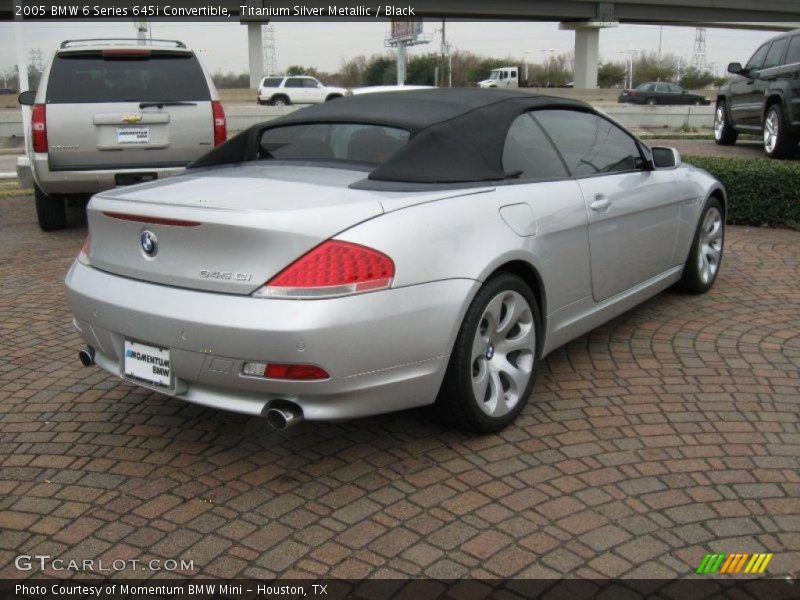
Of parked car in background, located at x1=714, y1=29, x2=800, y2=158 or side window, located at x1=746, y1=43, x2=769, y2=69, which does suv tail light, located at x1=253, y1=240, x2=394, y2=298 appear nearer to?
parked car in background, located at x1=714, y1=29, x2=800, y2=158

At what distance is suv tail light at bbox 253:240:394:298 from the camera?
9.80 feet

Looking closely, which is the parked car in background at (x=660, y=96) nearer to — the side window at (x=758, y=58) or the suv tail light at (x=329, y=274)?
the side window at (x=758, y=58)

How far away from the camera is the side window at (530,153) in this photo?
398 cm

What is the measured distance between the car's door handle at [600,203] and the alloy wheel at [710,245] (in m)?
1.69

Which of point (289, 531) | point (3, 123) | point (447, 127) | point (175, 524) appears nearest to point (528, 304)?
point (447, 127)

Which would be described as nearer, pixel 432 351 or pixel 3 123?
pixel 432 351

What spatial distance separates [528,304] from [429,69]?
93.8 m

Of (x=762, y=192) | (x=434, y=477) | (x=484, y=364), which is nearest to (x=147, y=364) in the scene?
(x=434, y=477)

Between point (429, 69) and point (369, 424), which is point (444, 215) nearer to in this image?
point (369, 424)

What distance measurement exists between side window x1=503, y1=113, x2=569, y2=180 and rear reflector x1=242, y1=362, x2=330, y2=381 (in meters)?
1.48

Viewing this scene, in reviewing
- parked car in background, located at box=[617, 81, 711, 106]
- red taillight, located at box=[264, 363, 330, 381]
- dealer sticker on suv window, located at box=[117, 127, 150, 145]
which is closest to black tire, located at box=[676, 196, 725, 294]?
red taillight, located at box=[264, 363, 330, 381]

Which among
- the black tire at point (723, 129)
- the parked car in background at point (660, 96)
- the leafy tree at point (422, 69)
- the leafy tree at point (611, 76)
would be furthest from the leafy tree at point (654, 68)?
the black tire at point (723, 129)

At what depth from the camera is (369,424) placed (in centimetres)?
385

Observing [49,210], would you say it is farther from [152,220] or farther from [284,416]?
[284,416]
